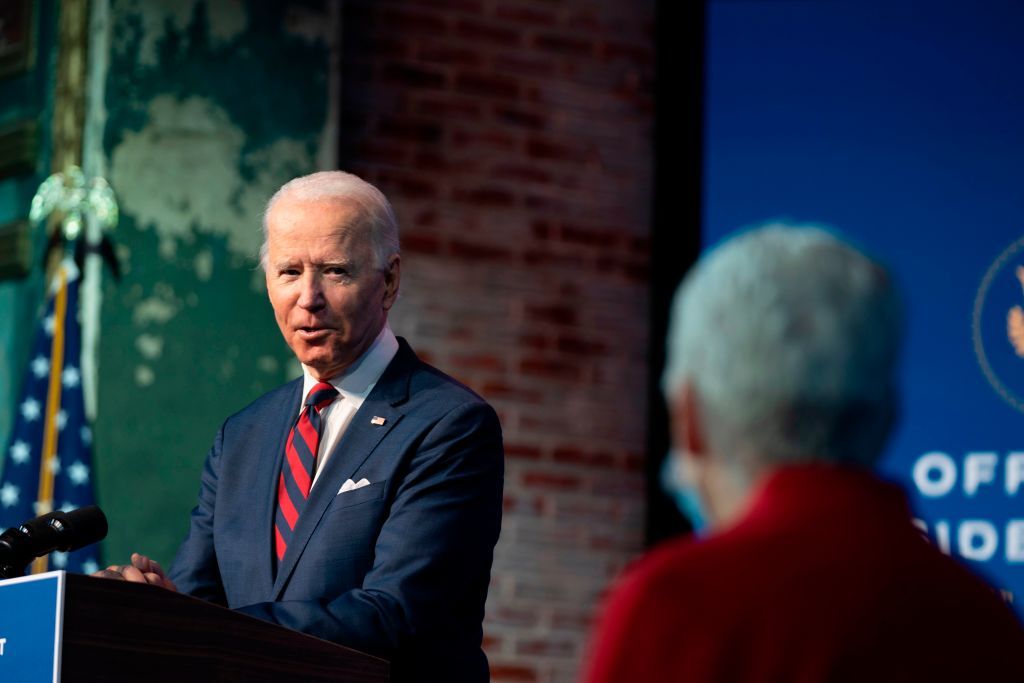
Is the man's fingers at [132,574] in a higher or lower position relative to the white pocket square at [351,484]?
lower

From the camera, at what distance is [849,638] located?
115 centimetres

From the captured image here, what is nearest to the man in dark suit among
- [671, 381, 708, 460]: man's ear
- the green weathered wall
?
[671, 381, 708, 460]: man's ear

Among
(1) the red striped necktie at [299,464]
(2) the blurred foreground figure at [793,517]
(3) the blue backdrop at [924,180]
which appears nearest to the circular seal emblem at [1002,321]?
(3) the blue backdrop at [924,180]

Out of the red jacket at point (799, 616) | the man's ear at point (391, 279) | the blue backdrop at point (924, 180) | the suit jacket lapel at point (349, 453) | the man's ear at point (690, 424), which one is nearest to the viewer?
the red jacket at point (799, 616)

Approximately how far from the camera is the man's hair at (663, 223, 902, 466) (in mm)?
1232

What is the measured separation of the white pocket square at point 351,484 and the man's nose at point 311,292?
323 mm

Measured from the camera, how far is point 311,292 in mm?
2816

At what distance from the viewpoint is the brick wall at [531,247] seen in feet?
18.6

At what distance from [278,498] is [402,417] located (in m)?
0.26

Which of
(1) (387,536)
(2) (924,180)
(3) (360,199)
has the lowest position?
(1) (387,536)

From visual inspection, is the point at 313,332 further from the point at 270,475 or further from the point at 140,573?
the point at 140,573

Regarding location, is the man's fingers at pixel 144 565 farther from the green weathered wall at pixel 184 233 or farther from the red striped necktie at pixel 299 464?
the green weathered wall at pixel 184 233

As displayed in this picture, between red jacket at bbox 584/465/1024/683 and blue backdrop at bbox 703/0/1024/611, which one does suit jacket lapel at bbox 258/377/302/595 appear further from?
blue backdrop at bbox 703/0/1024/611

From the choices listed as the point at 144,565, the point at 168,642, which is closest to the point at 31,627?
the point at 168,642
